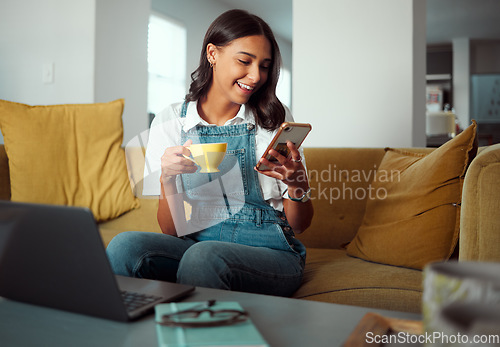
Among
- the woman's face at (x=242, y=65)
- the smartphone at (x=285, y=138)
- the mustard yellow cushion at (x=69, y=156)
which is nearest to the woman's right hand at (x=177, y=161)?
the smartphone at (x=285, y=138)

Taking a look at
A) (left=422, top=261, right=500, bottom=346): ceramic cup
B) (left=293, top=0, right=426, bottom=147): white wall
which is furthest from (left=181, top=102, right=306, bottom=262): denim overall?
(left=293, top=0, right=426, bottom=147): white wall

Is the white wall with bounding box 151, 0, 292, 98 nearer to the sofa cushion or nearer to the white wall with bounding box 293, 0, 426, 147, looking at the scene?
the white wall with bounding box 293, 0, 426, 147

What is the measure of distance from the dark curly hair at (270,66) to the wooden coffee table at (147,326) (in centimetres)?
77

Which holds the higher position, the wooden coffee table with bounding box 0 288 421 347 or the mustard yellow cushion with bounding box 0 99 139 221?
the mustard yellow cushion with bounding box 0 99 139 221

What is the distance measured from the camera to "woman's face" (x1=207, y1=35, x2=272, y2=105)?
4.43 ft

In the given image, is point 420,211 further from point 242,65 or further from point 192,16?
point 192,16

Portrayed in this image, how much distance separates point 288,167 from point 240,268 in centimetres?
29

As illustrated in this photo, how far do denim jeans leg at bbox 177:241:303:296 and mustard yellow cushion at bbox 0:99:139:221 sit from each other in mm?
1069

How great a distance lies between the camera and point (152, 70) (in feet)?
17.9

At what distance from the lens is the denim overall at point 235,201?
1.27 m

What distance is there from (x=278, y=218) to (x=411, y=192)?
1.38 ft

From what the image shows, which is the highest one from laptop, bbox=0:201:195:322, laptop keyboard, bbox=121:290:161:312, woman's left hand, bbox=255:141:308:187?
woman's left hand, bbox=255:141:308:187

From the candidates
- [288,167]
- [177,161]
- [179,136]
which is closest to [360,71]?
[179,136]

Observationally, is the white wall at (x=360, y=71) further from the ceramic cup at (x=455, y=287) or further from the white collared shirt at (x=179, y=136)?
the ceramic cup at (x=455, y=287)
